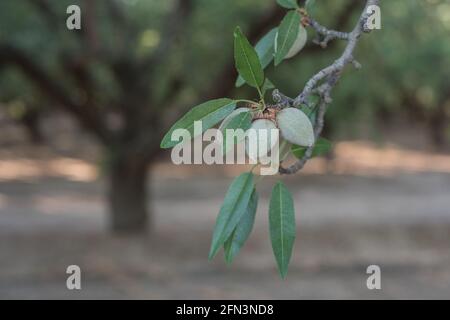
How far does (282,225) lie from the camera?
1.18 m

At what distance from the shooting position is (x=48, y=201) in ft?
39.1

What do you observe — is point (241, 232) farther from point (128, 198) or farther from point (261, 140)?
point (128, 198)

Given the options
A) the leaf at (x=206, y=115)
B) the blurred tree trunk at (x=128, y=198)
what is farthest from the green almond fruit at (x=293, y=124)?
the blurred tree trunk at (x=128, y=198)

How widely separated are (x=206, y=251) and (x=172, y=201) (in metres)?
4.87

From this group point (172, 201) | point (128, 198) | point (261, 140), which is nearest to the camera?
point (261, 140)

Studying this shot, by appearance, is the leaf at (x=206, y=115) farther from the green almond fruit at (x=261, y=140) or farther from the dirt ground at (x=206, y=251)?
the dirt ground at (x=206, y=251)

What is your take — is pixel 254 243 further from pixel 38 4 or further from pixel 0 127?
pixel 0 127

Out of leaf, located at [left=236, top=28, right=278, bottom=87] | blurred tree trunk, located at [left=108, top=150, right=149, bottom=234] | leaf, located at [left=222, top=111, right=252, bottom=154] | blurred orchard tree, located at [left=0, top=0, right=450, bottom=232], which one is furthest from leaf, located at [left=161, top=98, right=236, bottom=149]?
blurred tree trunk, located at [left=108, top=150, right=149, bottom=234]

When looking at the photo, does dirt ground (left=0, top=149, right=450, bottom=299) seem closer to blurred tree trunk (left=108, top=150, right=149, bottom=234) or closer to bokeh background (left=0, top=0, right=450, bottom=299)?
bokeh background (left=0, top=0, right=450, bottom=299)

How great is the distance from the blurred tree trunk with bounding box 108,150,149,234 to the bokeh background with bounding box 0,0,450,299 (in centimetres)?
2

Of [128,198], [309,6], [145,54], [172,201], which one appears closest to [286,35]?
[309,6]

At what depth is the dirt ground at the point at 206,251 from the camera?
20.1 ft

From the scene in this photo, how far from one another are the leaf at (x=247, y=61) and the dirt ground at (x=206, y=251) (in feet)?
15.3

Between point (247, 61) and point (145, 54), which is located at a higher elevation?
point (145, 54)
